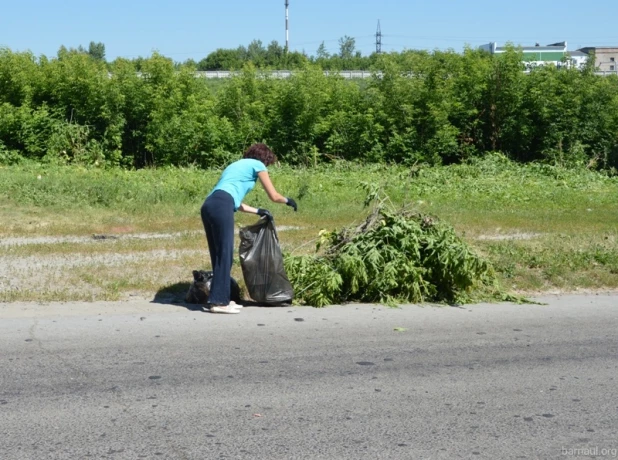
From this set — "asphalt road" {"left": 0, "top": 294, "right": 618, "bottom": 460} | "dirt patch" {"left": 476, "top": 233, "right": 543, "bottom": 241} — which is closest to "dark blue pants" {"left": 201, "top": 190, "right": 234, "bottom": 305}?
"asphalt road" {"left": 0, "top": 294, "right": 618, "bottom": 460}

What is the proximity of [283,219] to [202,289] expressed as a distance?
5.37 metres

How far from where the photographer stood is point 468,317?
8.86m

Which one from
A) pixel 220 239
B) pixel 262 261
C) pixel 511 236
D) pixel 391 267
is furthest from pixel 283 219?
pixel 220 239

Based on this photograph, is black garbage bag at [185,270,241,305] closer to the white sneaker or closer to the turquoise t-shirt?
the white sneaker

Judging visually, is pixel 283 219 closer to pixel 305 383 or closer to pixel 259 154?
pixel 259 154

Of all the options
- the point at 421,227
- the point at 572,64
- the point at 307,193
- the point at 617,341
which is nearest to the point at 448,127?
the point at 572,64

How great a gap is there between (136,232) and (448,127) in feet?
39.2

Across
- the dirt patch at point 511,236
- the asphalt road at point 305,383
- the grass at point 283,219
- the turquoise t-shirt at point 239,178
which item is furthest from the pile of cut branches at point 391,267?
the dirt patch at point 511,236

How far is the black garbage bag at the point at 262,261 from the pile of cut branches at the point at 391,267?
467 mm

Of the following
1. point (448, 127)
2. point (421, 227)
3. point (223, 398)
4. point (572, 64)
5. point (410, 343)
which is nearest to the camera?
point (223, 398)

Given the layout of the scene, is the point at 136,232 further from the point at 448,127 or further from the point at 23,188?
the point at 448,127

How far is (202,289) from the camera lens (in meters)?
9.03

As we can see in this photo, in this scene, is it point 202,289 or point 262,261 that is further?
point 202,289

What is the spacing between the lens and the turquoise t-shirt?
8.78 m
